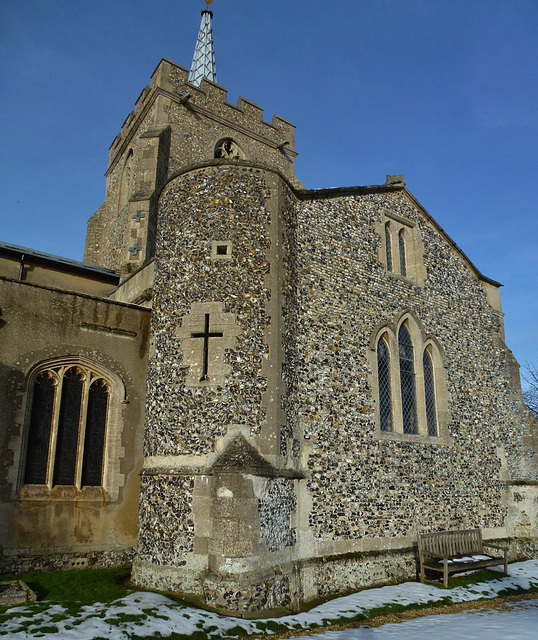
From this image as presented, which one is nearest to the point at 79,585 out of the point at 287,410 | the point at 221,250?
the point at 287,410

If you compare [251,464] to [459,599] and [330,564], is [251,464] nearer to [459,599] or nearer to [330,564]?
[330,564]

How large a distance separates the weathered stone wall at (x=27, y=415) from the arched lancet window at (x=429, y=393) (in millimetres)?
6835

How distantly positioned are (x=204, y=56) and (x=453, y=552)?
27623mm

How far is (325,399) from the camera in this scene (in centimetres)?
1048

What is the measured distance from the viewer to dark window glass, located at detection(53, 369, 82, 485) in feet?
31.0

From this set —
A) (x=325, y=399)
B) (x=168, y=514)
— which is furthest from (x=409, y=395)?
(x=168, y=514)

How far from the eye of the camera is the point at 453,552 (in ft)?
37.3

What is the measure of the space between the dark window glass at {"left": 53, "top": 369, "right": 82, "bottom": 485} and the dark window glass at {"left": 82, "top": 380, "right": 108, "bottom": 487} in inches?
7.9

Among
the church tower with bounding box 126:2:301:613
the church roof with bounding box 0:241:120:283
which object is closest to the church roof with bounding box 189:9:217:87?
the church roof with bounding box 0:241:120:283

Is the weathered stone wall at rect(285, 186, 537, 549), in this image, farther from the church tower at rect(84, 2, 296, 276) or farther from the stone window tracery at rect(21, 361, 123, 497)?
the church tower at rect(84, 2, 296, 276)

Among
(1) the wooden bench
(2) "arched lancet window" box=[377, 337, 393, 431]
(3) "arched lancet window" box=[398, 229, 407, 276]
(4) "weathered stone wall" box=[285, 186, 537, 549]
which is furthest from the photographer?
(3) "arched lancet window" box=[398, 229, 407, 276]

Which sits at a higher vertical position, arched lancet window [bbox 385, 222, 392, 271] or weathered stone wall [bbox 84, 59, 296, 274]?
weathered stone wall [bbox 84, 59, 296, 274]

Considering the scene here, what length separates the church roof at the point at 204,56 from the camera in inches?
1129

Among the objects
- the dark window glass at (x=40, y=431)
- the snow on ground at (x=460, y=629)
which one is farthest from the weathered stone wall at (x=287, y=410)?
the dark window glass at (x=40, y=431)
